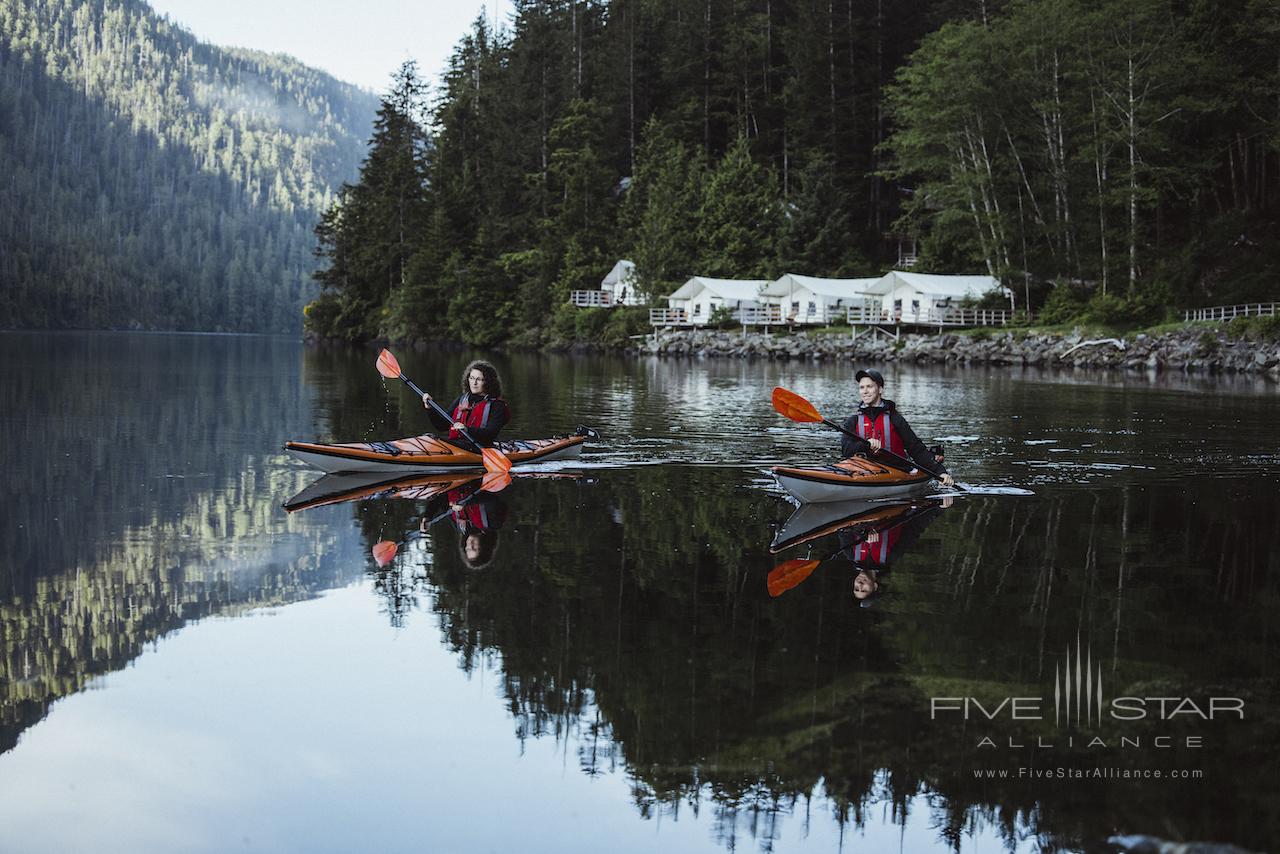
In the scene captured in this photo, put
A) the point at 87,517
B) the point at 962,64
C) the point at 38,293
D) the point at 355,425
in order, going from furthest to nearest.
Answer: the point at 38,293, the point at 962,64, the point at 355,425, the point at 87,517

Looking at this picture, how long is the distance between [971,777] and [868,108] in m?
90.0

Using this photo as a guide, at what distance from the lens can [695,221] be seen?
305 feet

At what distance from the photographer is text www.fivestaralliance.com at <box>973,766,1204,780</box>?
6145 mm

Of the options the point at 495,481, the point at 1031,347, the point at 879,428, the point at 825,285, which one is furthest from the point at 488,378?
the point at 825,285

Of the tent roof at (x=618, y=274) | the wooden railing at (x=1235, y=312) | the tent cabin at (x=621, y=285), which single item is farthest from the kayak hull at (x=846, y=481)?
the tent roof at (x=618, y=274)

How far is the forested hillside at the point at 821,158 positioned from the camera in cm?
5950

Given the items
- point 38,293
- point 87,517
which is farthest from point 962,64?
point 38,293

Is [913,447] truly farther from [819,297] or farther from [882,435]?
[819,297]

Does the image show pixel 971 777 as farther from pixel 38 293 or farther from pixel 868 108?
pixel 38 293

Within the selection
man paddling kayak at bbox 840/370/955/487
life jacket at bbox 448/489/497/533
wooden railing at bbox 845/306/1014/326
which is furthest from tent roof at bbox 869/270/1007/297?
life jacket at bbox 448/489/497/533

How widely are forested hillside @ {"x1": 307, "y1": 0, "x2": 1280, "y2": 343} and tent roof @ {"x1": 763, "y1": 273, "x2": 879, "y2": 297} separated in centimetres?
453

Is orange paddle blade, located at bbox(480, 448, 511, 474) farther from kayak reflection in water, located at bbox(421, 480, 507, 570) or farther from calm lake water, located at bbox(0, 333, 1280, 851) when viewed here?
calm lake water, located at bbox(0, 333, 1280, 851)

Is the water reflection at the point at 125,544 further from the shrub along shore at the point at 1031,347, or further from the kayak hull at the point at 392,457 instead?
the shrub along shore at the point at 1031,347

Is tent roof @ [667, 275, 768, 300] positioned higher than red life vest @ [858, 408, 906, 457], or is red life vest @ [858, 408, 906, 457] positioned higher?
tent roof @ [667, 275, 768, 300]
